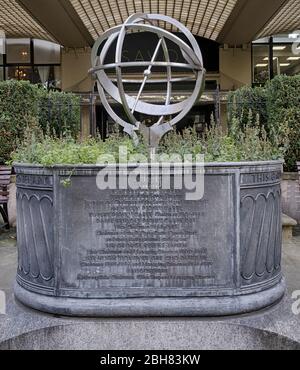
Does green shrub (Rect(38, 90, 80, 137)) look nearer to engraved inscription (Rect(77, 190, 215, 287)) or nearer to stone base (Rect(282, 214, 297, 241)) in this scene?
stone base (Rect(282, 214, 297, 241))

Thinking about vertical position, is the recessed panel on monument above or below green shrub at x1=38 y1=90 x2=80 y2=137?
below

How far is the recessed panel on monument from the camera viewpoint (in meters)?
4.25

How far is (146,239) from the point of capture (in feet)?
14.0

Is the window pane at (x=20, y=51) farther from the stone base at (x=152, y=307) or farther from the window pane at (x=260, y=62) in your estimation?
the stone base at (x=152, y=307)

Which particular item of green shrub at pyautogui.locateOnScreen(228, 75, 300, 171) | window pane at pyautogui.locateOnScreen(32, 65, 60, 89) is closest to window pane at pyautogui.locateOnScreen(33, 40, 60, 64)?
window pane at pyautogui.locateOnScreen(32, 65, 60, 89)

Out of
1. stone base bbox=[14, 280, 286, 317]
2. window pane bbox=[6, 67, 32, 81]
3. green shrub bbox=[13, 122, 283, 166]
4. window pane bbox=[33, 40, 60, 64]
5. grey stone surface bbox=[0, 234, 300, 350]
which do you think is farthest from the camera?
window pane bbox=[6, 67, 32, 81]

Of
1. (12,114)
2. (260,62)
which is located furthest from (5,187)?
(260,62)

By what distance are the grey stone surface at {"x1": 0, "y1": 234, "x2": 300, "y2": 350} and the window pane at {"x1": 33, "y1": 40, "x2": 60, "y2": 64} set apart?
62.5 ft

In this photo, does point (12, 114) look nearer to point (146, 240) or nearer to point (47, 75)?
point (146, 240)

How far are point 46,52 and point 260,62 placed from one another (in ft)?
30.7

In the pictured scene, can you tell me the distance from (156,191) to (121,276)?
788 mm

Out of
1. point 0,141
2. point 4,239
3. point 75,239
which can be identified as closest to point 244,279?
point 75,239

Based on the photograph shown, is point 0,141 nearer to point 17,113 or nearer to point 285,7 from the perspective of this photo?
point 17,113

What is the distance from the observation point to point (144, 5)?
18609mm
